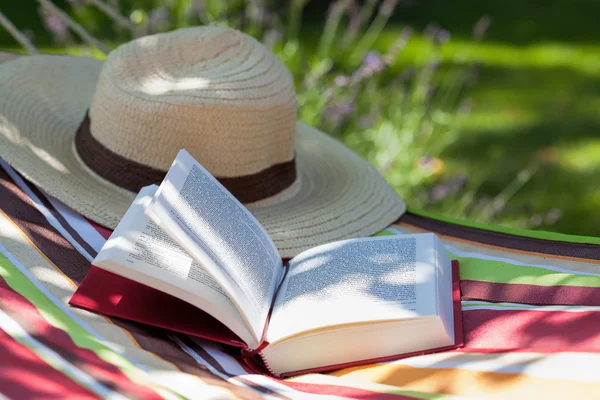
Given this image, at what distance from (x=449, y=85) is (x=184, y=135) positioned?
2.61m

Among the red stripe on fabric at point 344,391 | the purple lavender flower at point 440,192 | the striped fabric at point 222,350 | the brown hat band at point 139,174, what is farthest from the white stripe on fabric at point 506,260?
the purple lavender flower at point 440,192

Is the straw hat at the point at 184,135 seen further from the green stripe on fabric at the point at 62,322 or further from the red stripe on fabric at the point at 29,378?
the red stripe on fabric at the point at 29,378

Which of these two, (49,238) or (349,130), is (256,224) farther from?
(349,130)

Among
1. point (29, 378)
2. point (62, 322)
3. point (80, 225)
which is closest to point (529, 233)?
point (80, 225)

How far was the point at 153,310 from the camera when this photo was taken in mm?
1630

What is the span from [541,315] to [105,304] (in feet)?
2.79

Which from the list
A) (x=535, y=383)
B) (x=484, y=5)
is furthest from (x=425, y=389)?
(x=484, y=5)

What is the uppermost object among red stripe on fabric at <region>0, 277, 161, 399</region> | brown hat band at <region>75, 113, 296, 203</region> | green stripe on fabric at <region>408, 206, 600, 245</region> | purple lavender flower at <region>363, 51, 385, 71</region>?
purple lavender flower at <region>363, 51, 385, 71</region>

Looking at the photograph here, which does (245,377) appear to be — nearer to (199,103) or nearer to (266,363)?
(266,363)

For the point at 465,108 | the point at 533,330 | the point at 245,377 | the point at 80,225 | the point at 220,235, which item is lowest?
the point at 245,377

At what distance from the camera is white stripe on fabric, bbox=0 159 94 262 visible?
1859 millimetres

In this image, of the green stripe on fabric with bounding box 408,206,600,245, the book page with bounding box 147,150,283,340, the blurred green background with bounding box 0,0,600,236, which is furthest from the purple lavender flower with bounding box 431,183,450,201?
the book page with bounding box 147,150,283,340

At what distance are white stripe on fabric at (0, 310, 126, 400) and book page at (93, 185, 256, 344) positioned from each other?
0.23m

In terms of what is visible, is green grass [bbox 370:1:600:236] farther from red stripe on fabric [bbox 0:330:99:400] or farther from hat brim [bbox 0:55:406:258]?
red stripe on fabric [bbox 0:330:99:400]
